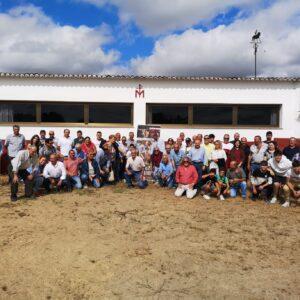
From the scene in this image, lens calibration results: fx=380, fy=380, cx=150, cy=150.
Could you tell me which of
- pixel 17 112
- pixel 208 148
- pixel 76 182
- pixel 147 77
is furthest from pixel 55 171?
pixel 147 77

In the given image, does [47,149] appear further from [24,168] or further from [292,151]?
[292,151]

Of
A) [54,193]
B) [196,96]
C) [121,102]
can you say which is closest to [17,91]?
[121,102]

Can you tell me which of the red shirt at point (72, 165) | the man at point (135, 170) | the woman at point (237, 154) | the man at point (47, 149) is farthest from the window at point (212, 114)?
the man at point (47, 149)

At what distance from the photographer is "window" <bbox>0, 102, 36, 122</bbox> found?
13727 mm

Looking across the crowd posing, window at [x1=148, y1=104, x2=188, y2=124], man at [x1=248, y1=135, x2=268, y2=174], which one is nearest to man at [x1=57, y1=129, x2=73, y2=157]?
the crowd posing

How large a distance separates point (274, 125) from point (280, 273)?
9.67 metres

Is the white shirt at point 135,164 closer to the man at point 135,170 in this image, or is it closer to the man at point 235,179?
the man at point 135,170

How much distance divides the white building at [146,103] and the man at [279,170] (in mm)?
4627

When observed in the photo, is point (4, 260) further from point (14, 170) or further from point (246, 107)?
point (246, 107)

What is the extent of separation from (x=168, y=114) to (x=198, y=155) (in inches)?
159

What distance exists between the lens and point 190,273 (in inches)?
193

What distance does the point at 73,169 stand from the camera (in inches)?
399

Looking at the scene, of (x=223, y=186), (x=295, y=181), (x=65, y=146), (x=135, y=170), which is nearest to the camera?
(x=295, y=181)

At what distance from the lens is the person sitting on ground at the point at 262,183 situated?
9.26 m
